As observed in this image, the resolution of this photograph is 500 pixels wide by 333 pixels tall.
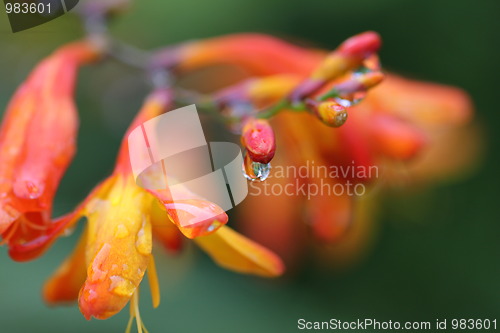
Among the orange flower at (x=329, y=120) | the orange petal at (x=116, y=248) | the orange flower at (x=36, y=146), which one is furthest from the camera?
the orange flower at (x=329, y=120)

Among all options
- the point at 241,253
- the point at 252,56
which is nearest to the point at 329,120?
the point at 241,253

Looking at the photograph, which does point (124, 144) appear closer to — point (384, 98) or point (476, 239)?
point (384, 98)

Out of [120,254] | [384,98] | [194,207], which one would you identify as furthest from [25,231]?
[384,98]

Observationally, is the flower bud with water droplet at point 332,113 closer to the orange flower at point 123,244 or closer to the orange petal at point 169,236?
the orange flower at point 123,244

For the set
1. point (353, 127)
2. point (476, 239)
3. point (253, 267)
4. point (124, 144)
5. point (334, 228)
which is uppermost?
point (124, 144)

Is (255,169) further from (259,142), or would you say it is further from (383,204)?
(383,204)

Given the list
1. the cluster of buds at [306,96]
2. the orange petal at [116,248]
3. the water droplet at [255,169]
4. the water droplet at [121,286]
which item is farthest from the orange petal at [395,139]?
the water droplet at [121,286]
